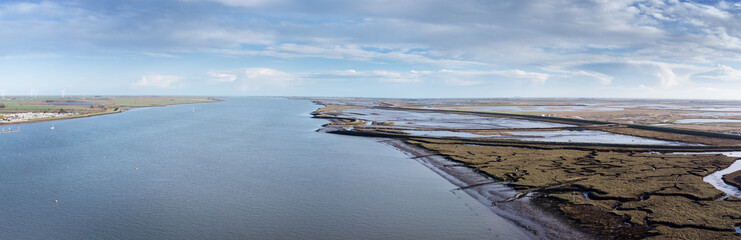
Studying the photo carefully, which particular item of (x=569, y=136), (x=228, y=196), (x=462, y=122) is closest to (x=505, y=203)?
(x=228, y=196)

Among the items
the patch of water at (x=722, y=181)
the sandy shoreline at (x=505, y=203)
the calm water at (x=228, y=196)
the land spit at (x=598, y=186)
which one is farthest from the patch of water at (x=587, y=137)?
the calm water at (x=228, y=196)

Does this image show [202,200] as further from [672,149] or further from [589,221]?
[672,149]

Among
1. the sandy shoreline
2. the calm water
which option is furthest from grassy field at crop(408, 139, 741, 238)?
the calm water

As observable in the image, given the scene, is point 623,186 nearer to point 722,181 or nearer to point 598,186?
point 598,186

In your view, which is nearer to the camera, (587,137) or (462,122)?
(587,137)

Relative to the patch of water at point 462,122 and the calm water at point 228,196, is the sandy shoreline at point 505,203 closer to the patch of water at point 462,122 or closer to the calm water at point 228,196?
the calm water at point 228,196
